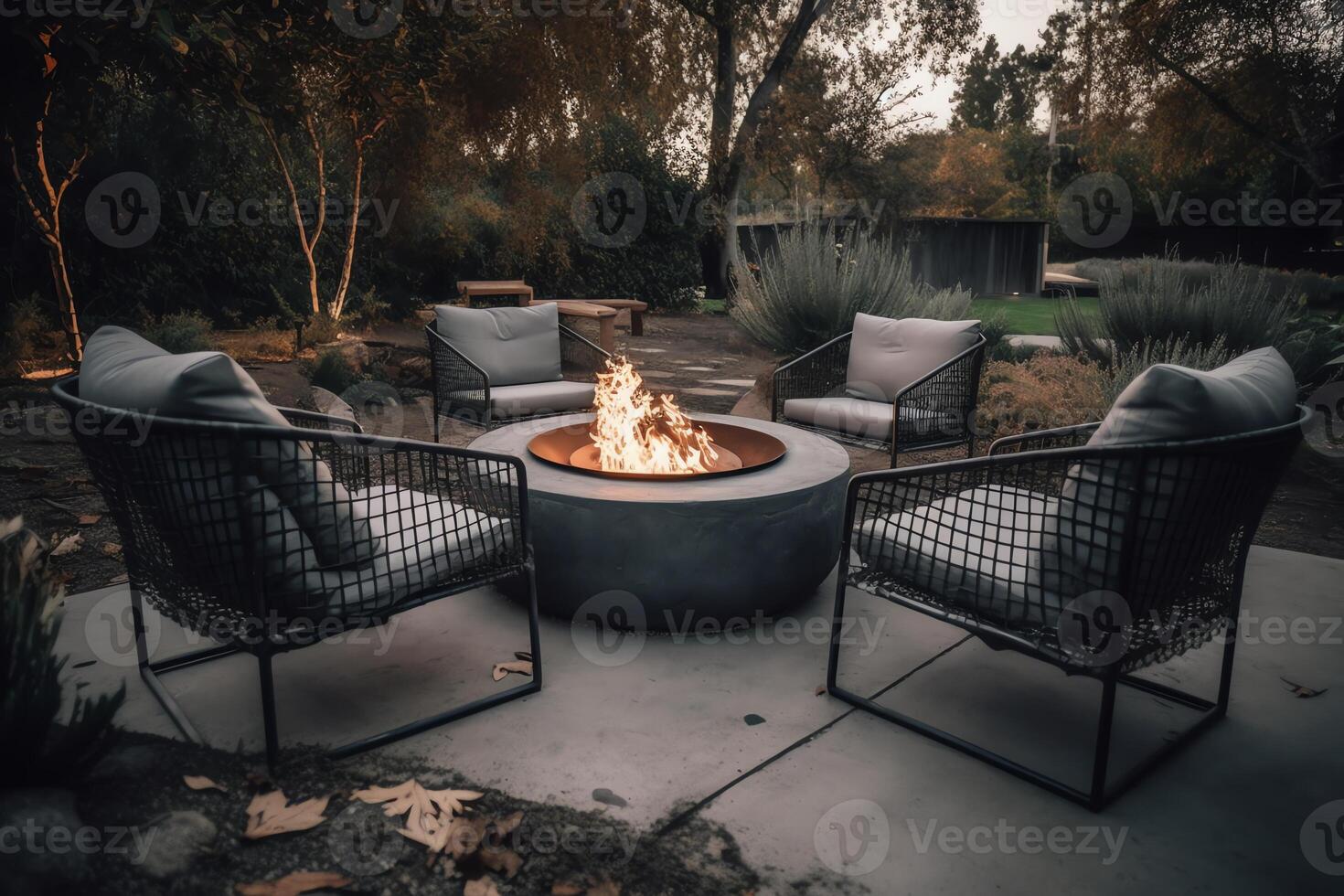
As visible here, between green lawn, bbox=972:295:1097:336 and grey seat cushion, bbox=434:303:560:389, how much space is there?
5196 millimetres

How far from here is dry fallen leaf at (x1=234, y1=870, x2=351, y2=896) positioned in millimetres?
1636

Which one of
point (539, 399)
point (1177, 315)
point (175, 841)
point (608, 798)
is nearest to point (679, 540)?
point (608, 798)

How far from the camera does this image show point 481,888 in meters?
1.68

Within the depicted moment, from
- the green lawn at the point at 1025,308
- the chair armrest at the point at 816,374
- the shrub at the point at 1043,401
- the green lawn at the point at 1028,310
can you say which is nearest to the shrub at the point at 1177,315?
the shrub at the point at 1043,401

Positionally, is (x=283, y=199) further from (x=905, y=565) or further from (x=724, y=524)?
(x=905, y=565)

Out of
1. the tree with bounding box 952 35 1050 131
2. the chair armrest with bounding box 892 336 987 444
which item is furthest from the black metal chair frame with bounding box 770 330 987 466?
the tree with bounding box 952 35 1050 131

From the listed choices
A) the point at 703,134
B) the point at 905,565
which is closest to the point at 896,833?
the point at 905,565

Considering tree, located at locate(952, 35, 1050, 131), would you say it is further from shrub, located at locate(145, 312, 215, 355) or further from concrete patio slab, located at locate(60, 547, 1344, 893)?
concrete patio slab, located at locate(60, 547, 1344, 893)

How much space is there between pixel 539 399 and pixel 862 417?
70.8 inches

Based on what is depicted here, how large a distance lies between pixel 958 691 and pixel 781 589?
67 cm

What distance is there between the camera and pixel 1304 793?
201 cm

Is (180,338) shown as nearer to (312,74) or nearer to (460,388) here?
(312,74)

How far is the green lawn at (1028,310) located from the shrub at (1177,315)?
1783 millimetres

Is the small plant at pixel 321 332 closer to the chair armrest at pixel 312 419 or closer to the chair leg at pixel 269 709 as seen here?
the chair armrest at pixel 312 419
